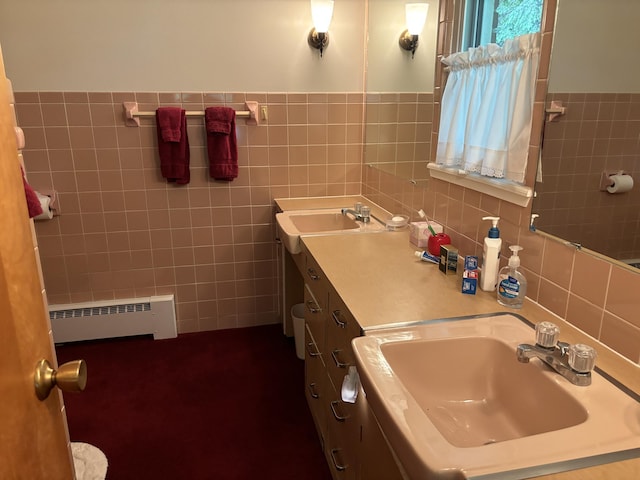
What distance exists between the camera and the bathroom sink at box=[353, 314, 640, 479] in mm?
818

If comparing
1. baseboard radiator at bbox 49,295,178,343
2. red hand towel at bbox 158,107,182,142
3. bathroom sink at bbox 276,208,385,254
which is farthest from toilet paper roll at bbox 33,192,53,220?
bathroom sink at bbox 276,208,385,254

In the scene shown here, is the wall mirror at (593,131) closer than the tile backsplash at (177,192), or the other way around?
the wall mirror at (593,131)

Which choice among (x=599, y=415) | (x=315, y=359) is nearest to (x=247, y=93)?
(x=315, y=359)

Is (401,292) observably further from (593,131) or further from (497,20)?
(497,20)

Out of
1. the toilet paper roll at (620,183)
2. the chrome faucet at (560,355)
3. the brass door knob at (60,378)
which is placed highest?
the toilet paper roll at (620,183)

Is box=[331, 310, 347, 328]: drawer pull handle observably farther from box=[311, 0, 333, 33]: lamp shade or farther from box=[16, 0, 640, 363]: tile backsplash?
box=[311, 0, 333, 33]: lamp shade

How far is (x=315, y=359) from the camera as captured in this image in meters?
2.00

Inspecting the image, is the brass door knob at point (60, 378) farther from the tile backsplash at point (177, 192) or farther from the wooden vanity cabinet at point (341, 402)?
the tile backsplash at point (177, 192)

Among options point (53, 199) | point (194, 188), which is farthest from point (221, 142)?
point (53, 199)

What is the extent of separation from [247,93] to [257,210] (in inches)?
27.1

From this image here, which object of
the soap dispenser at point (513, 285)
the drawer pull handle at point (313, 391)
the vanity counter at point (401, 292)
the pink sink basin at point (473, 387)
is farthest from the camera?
the drawer pull handle at point (313, 391)

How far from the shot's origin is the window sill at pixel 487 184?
145cm

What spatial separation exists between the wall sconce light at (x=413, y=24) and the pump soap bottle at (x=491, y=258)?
1.15 metres

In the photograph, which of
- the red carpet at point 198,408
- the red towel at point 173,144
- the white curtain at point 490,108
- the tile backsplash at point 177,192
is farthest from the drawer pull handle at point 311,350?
the red towel at point 173,144
